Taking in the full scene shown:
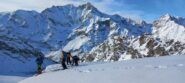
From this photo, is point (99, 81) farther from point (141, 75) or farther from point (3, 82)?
point (3, 82)

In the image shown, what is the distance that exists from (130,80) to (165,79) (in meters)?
1.96

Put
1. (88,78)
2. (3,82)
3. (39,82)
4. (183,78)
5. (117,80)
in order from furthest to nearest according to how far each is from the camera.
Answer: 1. (3,82)
2. (39,82)
3. (88,78)
4. (117,80)
5. (183,78)

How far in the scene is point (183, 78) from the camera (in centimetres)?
2123

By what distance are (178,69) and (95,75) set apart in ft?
16.7

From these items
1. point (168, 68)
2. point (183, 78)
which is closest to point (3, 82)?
point (168, 68)

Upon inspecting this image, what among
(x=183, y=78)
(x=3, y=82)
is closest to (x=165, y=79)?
(x=183, y=78)

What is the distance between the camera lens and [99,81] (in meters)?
23.3

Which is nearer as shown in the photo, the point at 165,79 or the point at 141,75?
the point at 165,79

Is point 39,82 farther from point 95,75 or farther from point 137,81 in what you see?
point 137,81

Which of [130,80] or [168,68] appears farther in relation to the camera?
[168,68]

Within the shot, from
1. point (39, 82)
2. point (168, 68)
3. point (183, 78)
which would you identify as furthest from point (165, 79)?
point (39, 82)

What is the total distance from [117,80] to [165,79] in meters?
2.80

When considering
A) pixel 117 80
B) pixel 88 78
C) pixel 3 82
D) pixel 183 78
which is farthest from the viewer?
pixel 3 82

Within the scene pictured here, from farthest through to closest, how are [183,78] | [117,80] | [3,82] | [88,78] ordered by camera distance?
[3,82]
[88,78]
[117,80]
[183,78]
